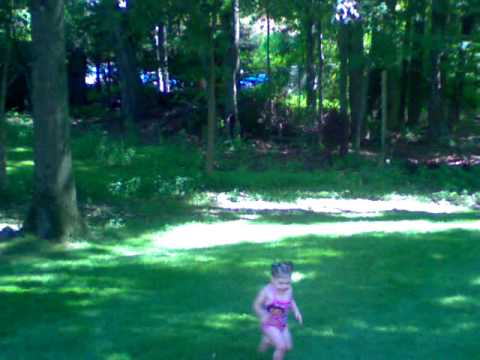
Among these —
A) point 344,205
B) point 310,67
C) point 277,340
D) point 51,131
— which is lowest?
point 344,205

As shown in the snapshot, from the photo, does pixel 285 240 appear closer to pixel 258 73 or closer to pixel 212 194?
pixel 212 194

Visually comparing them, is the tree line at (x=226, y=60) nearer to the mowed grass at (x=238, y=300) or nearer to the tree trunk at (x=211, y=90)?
the tree trunk at (x=211, y=90)

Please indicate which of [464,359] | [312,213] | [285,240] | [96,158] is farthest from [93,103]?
[464,359]

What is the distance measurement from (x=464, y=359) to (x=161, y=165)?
1547cm

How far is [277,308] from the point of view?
19.0ft

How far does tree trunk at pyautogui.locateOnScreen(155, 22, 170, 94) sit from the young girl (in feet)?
77.8

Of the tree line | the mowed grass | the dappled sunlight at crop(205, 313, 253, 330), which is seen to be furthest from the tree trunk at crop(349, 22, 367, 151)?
the dappled sunlight at crop(205, 313, 253, 330)

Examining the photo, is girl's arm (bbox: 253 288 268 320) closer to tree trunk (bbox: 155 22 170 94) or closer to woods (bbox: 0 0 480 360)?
woods (bbox: 0 0 480 360)

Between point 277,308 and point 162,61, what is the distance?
27.0 m

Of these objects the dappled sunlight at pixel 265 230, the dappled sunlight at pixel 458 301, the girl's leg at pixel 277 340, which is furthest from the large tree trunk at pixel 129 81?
the girl's leg at pixel 277 340

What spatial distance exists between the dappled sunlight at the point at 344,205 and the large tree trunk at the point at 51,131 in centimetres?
532

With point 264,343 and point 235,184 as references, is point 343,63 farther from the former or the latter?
point 264,343

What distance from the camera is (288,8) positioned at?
17812 millimetres

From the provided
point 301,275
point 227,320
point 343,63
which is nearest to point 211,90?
point 343,63
